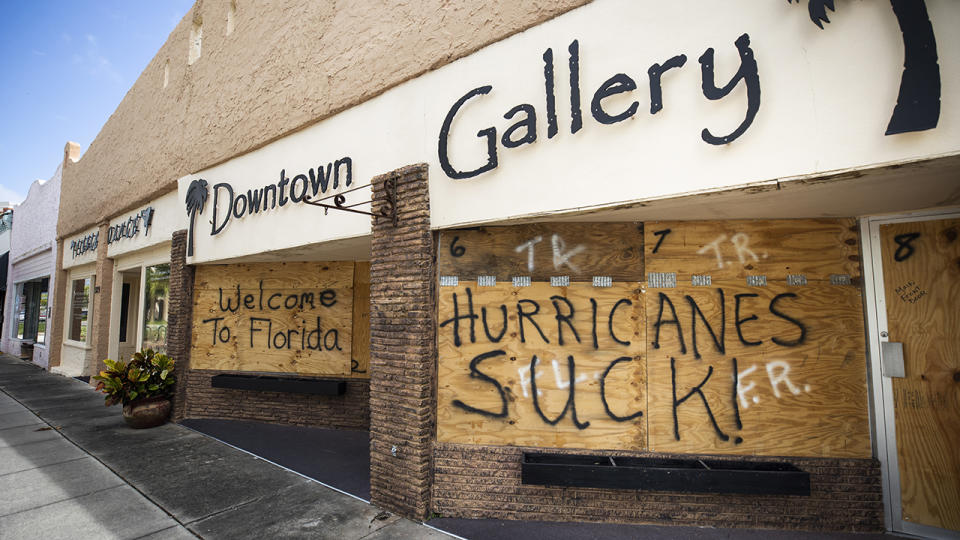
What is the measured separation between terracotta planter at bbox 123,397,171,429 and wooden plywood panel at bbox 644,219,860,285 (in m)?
8.78

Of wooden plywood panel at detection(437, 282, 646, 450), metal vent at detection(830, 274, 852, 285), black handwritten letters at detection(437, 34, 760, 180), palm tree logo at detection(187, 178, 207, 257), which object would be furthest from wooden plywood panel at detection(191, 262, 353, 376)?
metal vent at detection(830, 274, 852, 285)

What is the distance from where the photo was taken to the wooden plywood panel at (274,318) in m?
7.56

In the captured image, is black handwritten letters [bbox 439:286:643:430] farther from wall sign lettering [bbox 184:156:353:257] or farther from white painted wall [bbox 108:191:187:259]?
white painted wall [bbox 108:191:187:259]

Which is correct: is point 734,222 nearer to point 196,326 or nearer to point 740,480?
point 740,480

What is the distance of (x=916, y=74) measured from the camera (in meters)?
2.78

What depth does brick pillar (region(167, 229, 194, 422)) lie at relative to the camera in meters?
8.08

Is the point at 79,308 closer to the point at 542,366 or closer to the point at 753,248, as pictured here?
the point at 542,366

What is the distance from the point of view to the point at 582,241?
14.4 feet

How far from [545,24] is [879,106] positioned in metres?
2.85

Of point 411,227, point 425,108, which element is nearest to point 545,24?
point 425,108

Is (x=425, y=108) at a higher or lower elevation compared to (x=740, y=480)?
higher

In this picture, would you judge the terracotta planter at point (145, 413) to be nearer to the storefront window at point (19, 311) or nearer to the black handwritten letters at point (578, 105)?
the black handwritten letters at point (578, 105)

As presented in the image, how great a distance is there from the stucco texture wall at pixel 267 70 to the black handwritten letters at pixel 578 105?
70cm

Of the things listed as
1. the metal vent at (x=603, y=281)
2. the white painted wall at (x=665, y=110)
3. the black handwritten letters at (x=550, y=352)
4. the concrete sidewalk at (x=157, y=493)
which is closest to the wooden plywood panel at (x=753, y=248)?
the metal vent at (x=603, y=281)
